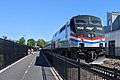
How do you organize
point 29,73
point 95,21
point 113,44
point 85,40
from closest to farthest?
point 29,73, point 85,40, point 95,21, point 113,44

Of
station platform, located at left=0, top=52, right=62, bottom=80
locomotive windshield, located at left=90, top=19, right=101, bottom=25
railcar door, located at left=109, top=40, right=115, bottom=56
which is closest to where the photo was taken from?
station platform, located at left=0, top=52, right=62, bottom=80

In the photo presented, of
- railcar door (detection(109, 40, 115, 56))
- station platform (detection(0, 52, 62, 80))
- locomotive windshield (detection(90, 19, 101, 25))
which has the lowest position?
station platform (detection(0, 52, 62, 80))

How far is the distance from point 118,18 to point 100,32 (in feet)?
175

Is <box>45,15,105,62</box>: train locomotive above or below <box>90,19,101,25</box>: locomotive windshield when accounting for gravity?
below

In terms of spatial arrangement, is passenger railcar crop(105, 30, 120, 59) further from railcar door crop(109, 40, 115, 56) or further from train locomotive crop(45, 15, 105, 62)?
train locomotive crop(45, 15, 105, 62)

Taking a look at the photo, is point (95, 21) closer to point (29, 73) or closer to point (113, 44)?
point (29, 73)

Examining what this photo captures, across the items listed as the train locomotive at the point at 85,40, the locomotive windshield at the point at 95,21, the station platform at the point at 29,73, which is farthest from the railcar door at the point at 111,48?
the station platform at the point at 29,73

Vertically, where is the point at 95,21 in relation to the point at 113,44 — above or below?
above

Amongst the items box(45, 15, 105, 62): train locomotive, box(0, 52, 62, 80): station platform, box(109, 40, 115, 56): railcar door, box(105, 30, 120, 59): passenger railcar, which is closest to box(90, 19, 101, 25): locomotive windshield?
box(45, 15, 105, 62): train locomotive

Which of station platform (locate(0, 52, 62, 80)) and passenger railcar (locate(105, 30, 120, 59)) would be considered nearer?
station platform (locate(0, 52, 62, 80))

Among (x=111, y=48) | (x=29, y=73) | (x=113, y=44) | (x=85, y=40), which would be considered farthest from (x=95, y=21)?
(x=113, y=44)

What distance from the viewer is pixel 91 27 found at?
90.3 ft

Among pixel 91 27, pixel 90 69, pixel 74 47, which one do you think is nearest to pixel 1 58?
pixel 74 47

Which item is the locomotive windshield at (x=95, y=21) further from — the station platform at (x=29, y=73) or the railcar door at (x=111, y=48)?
the railcar door at (x=111, y=48)
